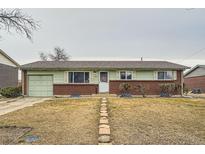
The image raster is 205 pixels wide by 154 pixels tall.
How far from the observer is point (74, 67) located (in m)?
21.2

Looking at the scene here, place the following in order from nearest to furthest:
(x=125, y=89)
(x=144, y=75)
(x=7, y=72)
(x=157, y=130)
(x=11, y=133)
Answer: (x=11, y=133)
(x=157, y=130)
(x=125, y=89)
(x=144, y=75)
(x=7, y=72)

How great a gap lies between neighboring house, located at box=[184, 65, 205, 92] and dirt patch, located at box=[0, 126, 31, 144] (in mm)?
29110

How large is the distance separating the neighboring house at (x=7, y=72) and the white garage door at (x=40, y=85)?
532cm

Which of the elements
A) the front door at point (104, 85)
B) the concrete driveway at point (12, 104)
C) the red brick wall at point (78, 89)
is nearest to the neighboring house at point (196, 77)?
the front door at point (104, 85)

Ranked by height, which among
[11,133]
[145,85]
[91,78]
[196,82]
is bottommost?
[11,133]

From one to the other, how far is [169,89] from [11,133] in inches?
646

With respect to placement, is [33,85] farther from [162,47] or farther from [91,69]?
[162,47]

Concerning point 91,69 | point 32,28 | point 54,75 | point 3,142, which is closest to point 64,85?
point 54,75

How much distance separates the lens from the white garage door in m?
21.7

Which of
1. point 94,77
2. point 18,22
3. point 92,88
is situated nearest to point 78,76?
point 94,77

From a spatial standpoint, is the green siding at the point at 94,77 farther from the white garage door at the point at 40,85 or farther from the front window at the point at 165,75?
the front window at the point at 165,75

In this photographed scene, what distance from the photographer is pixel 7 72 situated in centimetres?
2911

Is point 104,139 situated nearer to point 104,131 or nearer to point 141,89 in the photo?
point 104,131
